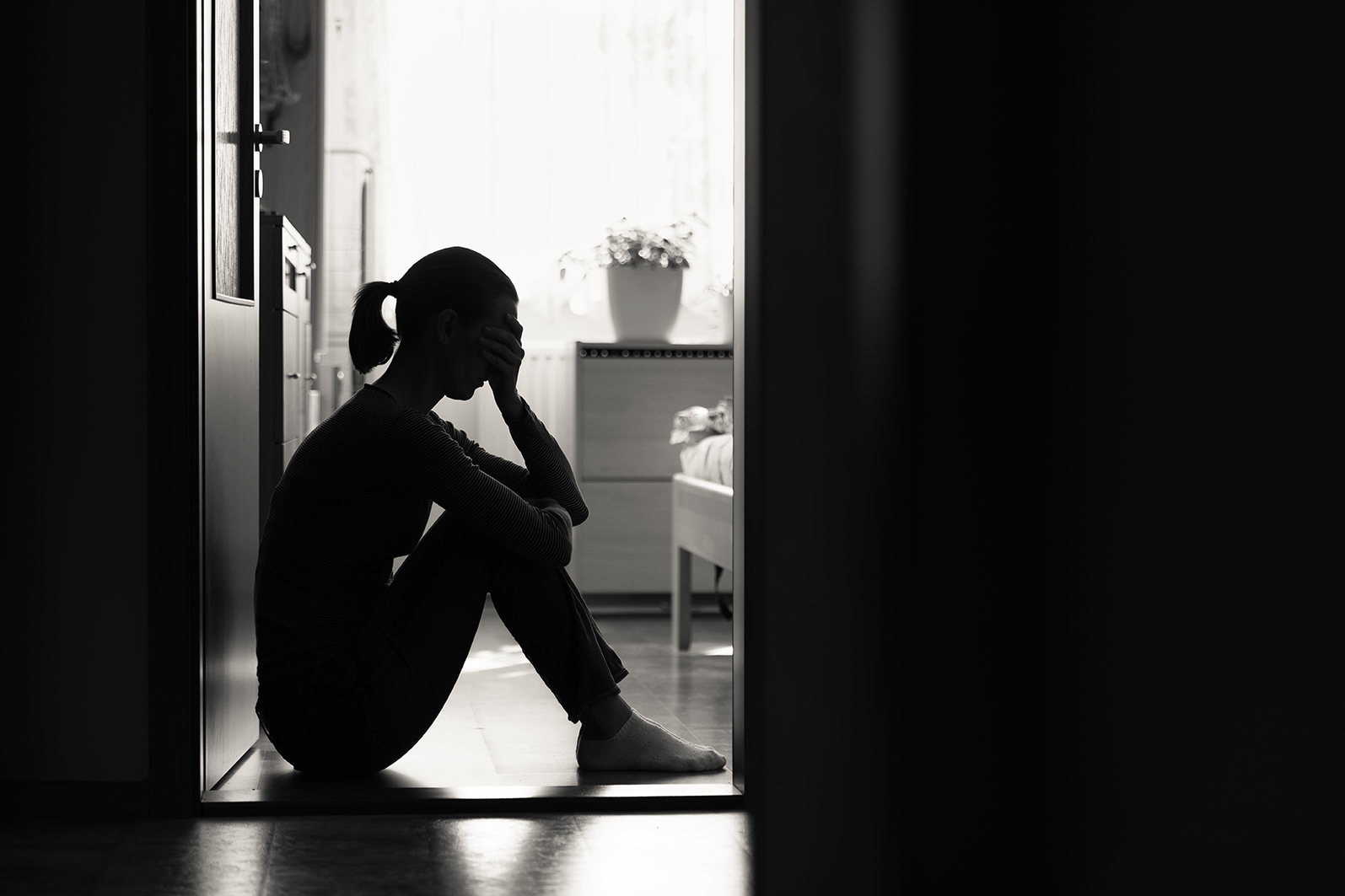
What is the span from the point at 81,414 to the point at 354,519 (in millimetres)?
357

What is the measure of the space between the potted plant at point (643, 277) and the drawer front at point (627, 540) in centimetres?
51

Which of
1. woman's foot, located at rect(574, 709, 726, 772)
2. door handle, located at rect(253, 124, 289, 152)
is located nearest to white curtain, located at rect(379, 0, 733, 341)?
door handle, located at rect(253, 124, 289, 152)

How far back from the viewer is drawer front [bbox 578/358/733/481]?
3965 mm

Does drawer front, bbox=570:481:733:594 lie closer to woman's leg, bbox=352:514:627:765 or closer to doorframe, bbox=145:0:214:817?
woman's leg, bbox=352:514:627:765

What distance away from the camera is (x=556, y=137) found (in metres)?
4.46

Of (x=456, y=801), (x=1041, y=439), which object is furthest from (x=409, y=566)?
(x=1041, y=439)

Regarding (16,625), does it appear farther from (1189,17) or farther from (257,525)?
(1189,17)

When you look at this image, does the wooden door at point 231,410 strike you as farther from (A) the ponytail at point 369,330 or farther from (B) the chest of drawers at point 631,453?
(B) the chest of drawers at point 631,453

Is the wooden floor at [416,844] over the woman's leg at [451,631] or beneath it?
beneath

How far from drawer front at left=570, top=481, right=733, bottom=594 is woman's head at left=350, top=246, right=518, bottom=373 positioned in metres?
2.08

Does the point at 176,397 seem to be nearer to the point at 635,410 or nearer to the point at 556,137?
the point at 635,410

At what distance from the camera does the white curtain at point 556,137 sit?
4359 mm

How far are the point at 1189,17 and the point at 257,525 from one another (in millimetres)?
1987

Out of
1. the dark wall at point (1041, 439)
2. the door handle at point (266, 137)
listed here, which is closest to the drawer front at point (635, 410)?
the door handle at point (266, 137)
